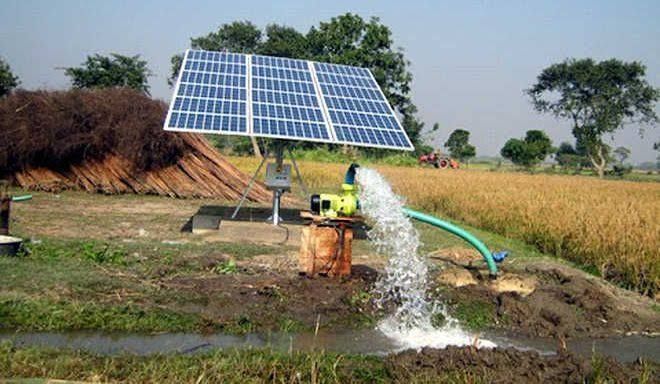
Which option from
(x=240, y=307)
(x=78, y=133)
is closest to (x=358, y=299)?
(x=240, y=307)

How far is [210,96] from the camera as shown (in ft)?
35.8

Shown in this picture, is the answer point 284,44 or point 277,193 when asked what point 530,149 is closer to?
point 284,44

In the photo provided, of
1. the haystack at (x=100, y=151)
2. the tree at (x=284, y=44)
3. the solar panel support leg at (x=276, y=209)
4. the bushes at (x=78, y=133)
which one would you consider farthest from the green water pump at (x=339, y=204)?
the tree at (x=284, y=44)

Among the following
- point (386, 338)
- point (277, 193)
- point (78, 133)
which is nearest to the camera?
point (386, 338)

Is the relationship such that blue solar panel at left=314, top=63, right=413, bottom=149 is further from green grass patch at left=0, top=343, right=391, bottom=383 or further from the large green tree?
the large green tree

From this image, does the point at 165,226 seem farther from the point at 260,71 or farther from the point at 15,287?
Result: the point at 15,287

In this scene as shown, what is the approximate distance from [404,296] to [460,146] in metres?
78.3

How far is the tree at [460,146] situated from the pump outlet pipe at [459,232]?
74336 mm

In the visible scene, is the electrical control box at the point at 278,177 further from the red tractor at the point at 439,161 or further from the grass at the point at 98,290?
the red tractor at the point at 439,161

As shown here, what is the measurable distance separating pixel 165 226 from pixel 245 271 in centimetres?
427

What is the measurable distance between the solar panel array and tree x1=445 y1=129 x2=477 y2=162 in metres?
69.7

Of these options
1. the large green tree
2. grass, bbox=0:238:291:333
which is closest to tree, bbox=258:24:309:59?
the large green tree

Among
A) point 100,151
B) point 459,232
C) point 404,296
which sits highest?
point 100,151

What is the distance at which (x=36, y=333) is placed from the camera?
5.23 metres
